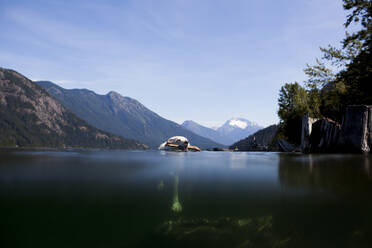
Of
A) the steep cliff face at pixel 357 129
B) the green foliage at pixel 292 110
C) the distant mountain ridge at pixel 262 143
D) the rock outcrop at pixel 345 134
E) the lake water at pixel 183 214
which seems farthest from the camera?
the distant mountain ridge at pixel 262 143

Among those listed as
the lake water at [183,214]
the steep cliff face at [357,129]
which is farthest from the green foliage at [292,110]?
the lake water at [183,214]

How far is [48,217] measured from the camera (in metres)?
3.01

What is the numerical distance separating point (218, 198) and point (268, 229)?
52.0 inches

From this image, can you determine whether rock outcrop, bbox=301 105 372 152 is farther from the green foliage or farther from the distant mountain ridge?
the distant mountain ridge

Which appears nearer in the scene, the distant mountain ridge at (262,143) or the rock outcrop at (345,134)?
the rock outcrop at (345,134)

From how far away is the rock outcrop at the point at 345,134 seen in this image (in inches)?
741

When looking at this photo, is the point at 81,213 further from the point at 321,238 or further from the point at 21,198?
the point at 321,238

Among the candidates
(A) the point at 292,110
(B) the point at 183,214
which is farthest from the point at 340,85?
(B) the point at 183,214

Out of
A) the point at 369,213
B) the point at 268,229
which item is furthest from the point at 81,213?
the point at 369,213

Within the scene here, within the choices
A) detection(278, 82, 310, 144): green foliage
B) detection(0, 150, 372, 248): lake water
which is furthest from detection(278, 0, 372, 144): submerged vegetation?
detection(0, 150, 372, 248): lake water

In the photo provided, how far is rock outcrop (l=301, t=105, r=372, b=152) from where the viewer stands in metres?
18.8

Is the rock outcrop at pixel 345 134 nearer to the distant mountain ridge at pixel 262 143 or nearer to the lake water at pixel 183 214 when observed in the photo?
the lake water at pixel 183 214

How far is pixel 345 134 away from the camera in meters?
20.6

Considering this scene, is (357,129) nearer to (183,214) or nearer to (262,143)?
(183,214)
